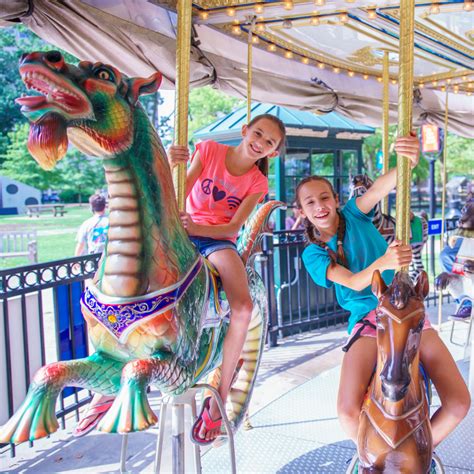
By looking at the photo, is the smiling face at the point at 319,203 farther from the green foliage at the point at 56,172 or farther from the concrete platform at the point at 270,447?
the green foliage at the point at 56,172

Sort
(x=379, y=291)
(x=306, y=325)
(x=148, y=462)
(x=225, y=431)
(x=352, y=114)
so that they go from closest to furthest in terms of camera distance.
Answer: (x=379, y=291) < (x=225, y=431) < (x=148, y=462) < (x=352, y=114) < (x=306, y=325)

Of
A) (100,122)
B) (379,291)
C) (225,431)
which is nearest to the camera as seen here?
(100,122)

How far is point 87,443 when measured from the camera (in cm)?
336

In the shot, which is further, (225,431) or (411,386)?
(225,431)

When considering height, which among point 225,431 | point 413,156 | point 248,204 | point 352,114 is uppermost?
point 352,114

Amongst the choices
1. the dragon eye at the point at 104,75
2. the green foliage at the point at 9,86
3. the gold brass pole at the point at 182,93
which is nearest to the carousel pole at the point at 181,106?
the gold brass pole at the point at 182,93

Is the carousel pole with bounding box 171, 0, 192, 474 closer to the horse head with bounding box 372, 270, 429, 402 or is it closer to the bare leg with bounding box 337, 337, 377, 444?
the bare leg with bounding box 337, 337, 377, 444

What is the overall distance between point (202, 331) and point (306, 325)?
4.24 m

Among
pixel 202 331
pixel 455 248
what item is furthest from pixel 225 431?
pixel 455 248

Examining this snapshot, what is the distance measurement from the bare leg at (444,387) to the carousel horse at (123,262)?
890 millimetres

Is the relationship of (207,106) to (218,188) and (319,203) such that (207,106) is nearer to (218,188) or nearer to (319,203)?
(218,188)

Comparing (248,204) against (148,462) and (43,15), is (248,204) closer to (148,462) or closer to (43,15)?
(43,15)

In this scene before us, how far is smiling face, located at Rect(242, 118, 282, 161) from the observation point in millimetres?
2471

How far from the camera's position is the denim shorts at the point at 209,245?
225cm
